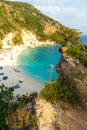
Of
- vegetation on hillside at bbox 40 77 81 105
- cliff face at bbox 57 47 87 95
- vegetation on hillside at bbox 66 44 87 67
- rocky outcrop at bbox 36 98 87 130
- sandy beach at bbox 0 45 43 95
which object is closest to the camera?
rocky outcrop at bbox 36 98 87 130

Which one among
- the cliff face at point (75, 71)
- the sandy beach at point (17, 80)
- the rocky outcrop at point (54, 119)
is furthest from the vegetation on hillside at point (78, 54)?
the sandy beach at point (17, 80)

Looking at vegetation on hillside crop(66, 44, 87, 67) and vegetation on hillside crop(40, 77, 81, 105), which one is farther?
vegetation on hillside crop(66, 44, 87, 67)

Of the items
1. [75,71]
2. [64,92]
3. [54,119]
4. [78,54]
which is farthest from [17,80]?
[54,119]

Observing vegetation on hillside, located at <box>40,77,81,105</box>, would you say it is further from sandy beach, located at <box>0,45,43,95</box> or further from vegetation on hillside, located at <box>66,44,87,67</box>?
sandy beach, located at <box>0,45,43,95</box>

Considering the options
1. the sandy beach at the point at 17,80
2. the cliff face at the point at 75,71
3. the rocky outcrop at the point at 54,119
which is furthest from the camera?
the sandy beach at the point at 17,80

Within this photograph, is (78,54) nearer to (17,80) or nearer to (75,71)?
(75,71)

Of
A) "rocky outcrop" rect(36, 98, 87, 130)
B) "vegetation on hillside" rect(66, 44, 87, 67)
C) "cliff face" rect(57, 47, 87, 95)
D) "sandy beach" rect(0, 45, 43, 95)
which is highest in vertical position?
"vegetation on hillside" rect(66, 44, 87, 67)

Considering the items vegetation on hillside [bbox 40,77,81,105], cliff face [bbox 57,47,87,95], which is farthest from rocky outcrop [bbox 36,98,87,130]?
cliff face [bbox 57,47,87,95]

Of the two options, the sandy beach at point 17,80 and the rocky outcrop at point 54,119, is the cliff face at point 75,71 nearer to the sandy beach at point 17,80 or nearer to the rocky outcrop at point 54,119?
the rocky outcrop at point 54,119

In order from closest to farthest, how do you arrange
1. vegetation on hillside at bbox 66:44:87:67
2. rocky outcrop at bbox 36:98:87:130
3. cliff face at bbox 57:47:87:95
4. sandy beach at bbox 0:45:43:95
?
1. rocky outcrop at bbox 36:98:87:130
2. cliff face at bbox 57:47:87:95
3. vegetation on hillside at bbox 66:44:87:67
4. sandy beach at bbox 0:45:43:95

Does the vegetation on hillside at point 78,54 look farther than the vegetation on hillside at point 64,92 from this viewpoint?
Yes

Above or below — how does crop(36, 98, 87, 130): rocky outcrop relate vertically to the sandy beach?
above

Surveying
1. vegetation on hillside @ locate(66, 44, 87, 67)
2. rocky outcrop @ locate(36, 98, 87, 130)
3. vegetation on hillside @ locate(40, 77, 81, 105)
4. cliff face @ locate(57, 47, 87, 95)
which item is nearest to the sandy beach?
vegetation on hillside @ locate(66, 44, 87, 67)
